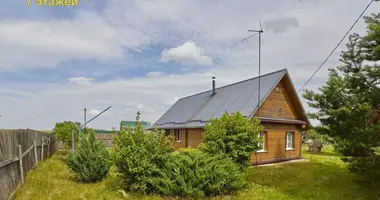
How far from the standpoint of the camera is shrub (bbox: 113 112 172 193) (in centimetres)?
997

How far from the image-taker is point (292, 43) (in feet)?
48.5

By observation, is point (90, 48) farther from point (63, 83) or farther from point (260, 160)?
point (260, 160)

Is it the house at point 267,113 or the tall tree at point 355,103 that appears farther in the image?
the house at point 267,113

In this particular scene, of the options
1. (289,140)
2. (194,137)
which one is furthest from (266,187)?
(194,137)

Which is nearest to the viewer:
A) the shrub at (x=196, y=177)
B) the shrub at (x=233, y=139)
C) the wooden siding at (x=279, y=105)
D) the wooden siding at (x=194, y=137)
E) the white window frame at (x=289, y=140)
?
the shrub at (x=196, y=177)

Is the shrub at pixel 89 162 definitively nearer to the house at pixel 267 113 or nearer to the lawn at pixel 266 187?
the lawn at pixel 266 187

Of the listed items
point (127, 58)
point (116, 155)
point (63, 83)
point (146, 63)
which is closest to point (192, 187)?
point (116, 155)

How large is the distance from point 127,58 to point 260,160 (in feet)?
32.7

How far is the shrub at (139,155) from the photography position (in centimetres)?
997

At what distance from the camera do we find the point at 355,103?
10.1 m

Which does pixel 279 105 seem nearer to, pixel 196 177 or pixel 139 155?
pixel 196 177

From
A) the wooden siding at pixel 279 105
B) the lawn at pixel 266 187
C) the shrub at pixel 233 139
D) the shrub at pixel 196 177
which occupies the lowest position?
the lawn at pixel 266 187

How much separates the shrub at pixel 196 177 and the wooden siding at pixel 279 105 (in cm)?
763

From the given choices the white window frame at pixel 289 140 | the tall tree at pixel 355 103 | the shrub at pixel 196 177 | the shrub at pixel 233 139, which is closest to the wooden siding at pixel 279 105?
the white window frame at pixel 289 140
